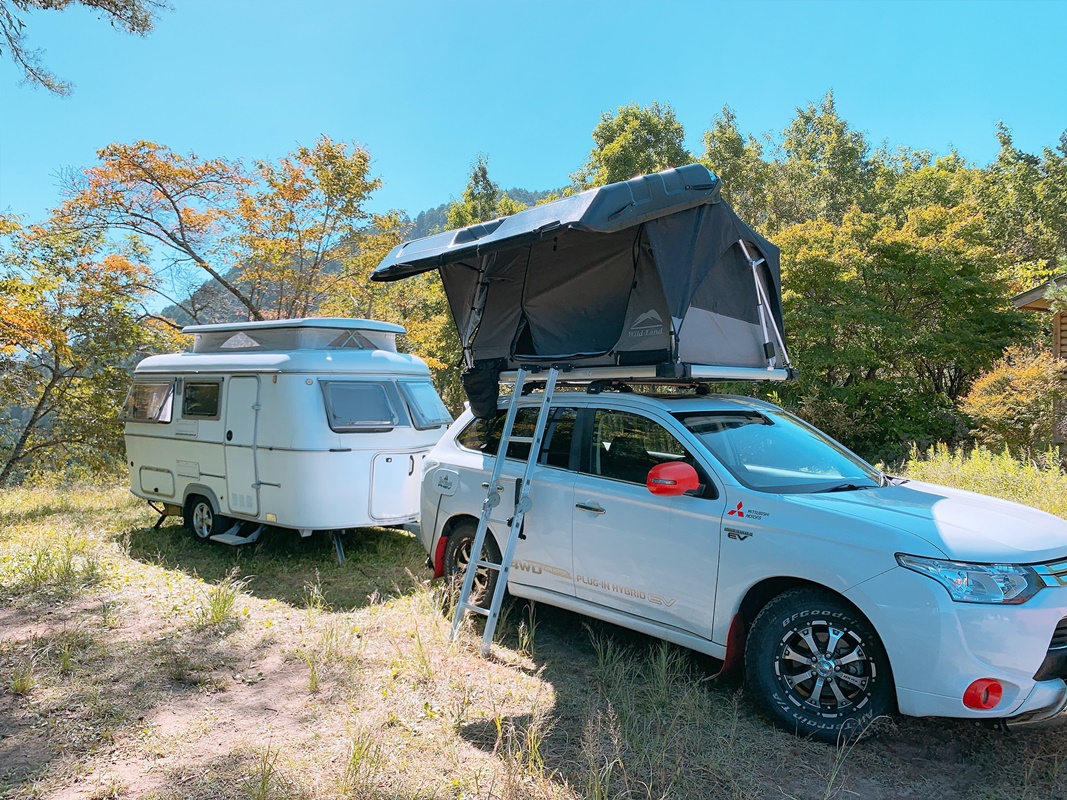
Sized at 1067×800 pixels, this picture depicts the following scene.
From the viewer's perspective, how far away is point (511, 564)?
505 centimetres

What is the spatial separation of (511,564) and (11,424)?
17.7 m

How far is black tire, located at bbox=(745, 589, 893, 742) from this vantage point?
338 centimetres

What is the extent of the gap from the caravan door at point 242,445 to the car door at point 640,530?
405 cm

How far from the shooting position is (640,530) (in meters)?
4.30

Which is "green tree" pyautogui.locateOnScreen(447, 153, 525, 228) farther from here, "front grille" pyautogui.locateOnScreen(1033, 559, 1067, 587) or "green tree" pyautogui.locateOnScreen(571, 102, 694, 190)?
"front grille" pyautogui.locateOnScreen(1033, 559, 1067, 587)

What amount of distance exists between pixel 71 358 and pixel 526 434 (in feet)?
48.8

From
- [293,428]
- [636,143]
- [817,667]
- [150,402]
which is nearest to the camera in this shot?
[817,667]

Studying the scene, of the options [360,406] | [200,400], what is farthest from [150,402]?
[360,406]

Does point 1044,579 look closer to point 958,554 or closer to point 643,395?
point 958,554

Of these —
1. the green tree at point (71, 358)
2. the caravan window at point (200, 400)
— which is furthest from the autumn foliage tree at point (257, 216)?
the caravan window at point (200, 400)

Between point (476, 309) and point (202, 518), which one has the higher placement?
point (476, 309)

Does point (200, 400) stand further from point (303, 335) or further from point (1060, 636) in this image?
point (1060, 636)

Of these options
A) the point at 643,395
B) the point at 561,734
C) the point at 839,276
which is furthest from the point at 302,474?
the point at 839,276

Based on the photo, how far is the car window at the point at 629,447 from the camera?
4.42 m
